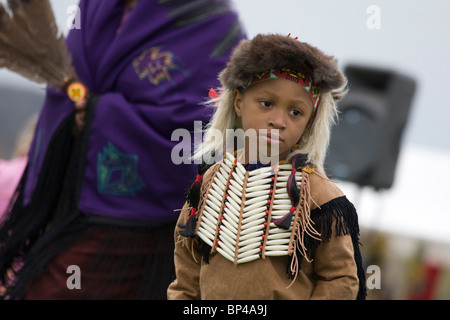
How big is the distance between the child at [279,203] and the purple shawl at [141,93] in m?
0.80

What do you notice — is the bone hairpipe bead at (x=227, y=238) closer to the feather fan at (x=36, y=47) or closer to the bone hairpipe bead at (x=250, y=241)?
the bone hairpipe bead at (x=250, y=241)

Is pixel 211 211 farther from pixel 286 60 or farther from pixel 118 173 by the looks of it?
pixel 118 173

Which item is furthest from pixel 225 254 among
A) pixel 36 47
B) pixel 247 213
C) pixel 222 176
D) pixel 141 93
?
pixel 36 47

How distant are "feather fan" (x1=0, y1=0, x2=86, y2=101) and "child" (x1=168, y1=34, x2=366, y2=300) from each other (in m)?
1.06

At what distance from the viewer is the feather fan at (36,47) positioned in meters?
2.60

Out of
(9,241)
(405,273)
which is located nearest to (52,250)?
(9,241)

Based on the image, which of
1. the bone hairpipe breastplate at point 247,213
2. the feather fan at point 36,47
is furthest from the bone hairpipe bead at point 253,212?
the feather fan at point 36,47

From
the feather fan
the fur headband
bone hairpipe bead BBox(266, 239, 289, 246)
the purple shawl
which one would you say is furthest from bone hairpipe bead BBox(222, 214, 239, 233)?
the feather fan

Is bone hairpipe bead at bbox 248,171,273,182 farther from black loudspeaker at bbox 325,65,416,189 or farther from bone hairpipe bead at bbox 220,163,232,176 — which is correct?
black loudspeaker at bbox 325,65,416,189

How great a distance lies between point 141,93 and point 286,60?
1078mm

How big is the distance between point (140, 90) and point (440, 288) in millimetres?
6173
